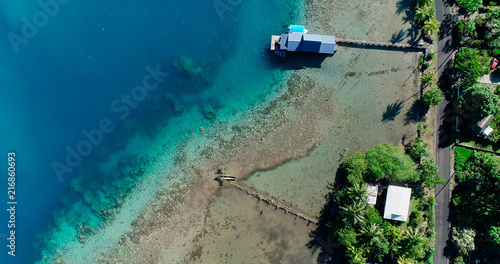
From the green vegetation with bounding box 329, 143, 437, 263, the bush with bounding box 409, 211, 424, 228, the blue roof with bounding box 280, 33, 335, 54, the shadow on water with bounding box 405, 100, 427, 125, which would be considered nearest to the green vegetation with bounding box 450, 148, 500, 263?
the green vegetation with bounding box 329, 143, 437, 263

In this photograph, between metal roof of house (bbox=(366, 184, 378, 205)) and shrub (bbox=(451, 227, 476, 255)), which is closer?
shrub (bbox=(451, 227, 476, 255))

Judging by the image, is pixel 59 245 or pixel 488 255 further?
pixel 59 245

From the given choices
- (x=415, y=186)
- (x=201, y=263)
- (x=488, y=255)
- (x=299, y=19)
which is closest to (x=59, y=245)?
(x=201, y=263)

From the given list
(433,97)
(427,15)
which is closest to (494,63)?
(433,97)

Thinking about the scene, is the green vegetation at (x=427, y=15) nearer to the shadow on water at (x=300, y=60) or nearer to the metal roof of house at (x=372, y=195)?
the shadow on water at (x=300, y=60)

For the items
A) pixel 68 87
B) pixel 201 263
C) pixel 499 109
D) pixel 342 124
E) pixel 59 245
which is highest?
pixel 499 109

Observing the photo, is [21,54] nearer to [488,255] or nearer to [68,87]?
[68,87]

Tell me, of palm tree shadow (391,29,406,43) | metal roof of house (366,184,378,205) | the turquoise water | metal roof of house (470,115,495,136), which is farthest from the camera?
the turquoise water

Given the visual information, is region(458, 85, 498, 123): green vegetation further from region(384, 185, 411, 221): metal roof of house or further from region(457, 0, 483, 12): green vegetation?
region(384, 185, 411, 221): metal roof of house
